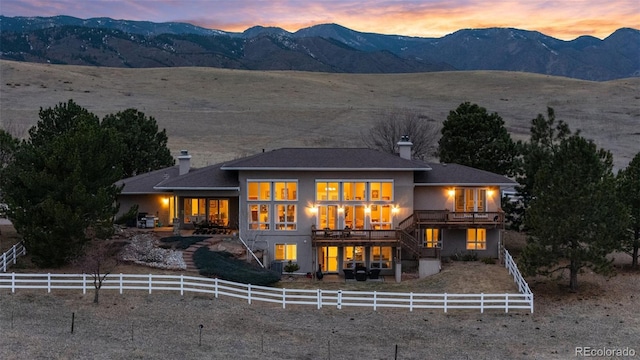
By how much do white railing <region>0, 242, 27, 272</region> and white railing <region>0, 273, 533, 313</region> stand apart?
1.52m

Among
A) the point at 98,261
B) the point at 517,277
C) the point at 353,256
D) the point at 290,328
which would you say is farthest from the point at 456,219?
the point at 98,261

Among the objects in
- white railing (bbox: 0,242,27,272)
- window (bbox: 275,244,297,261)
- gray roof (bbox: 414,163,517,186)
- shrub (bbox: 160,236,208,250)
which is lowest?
window (bbox: 275,244,297,261)

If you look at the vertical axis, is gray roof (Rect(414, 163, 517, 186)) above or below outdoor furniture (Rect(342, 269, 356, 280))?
above

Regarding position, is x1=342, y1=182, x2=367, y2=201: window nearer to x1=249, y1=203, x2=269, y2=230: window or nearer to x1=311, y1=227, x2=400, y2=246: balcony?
x1=311, y1=227, x2=400, y2=246: balcony

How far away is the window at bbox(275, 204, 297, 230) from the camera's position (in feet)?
116

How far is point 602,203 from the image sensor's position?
29.5 m

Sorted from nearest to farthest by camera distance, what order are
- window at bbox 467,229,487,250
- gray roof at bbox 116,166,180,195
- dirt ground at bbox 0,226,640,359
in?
1. dirt ground at bbox 0,226,640,359
2. window at bbox 467,229,487,250
3. gray roof at bbox 116,166,180,195

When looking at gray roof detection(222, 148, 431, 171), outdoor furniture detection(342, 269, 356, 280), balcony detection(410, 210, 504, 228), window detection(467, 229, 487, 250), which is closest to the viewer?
outdoor furniture detection(342, 269, 356, 280)

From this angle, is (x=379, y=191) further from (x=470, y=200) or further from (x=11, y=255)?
(x=11, y=255)

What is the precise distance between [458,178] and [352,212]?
21.1ft

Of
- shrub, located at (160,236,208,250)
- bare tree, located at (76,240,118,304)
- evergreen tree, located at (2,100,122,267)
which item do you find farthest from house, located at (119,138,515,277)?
evergreen tree, located at (2,100,122,267)

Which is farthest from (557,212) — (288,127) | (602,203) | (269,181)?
(288,127)

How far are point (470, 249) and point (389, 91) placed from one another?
332 ft

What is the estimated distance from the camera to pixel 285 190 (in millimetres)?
35469
